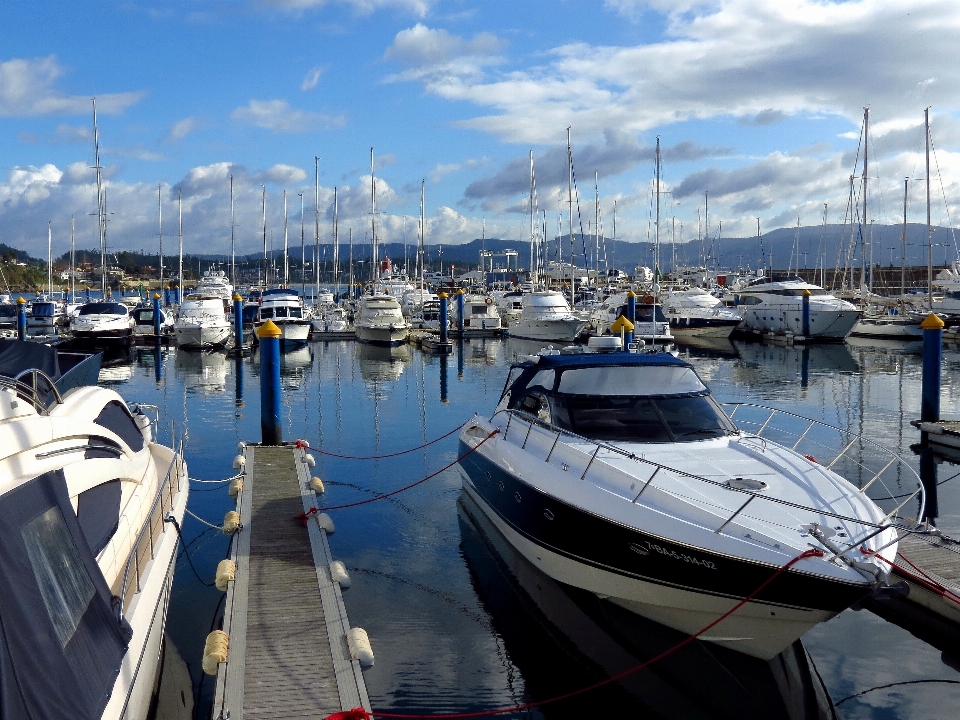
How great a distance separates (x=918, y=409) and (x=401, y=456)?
14.6 m

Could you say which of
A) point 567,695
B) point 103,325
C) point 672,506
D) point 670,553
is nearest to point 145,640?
point 567,695

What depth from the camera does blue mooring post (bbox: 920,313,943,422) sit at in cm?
1753

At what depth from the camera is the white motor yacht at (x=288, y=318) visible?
41391 millimetres

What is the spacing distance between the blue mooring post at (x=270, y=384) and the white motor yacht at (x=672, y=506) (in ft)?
18.3

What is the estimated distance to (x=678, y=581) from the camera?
297 inches

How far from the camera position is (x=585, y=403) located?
10508 millimetres

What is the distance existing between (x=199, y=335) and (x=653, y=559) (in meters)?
35.8

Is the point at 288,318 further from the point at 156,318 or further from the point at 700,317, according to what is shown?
the point at 700,317

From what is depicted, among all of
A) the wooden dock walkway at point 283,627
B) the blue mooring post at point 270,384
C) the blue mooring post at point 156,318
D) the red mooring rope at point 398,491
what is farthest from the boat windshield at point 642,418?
the blue mooring post at point 156,318

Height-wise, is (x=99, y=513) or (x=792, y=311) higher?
(x=792, y=311)

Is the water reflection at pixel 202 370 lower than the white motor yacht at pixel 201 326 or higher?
lower

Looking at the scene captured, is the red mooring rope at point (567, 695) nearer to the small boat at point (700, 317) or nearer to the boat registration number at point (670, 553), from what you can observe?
the boat registration number at point (670, 553)

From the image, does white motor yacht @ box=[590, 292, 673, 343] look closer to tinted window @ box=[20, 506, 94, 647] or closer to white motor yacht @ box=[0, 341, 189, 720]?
white motor yacht @ box=[0, 341, 189, 720]

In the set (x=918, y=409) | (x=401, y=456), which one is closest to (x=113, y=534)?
(x=401, y=456)
